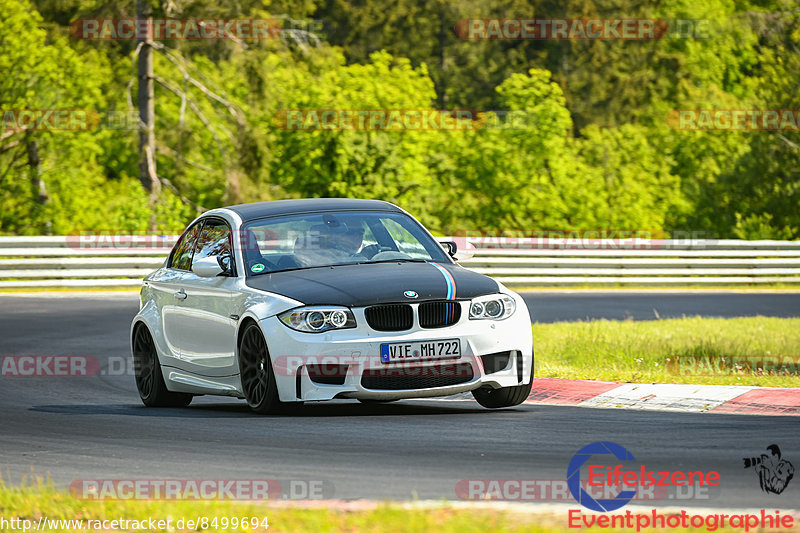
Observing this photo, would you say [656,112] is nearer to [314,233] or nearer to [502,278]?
[502,278]

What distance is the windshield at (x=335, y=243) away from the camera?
A: 32.9ft

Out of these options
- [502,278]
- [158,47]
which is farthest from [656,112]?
[502,278]

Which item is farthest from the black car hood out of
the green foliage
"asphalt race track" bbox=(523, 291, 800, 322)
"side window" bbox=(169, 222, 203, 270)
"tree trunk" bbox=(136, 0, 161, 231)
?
"tree trunk" bbox=(136, 0, 161, 231)

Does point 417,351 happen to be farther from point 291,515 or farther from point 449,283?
point 291,515

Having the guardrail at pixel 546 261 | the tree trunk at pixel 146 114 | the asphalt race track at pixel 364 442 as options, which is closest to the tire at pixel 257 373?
the asphalt race track at pixel 364 442

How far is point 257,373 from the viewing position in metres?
9.43

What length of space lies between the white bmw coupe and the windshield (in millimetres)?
11

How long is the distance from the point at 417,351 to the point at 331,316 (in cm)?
63

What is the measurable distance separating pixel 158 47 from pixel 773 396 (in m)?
28.8

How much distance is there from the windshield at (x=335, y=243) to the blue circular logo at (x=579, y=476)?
9.59 ft

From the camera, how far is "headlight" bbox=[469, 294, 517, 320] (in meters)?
9.30

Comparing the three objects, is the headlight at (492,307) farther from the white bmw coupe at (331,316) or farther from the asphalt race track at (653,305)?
the asphalt race track at (653,305)

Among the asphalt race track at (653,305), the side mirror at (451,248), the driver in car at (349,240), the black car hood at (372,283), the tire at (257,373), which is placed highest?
the driver in car at (349,240)

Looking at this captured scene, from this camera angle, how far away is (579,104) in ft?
225
